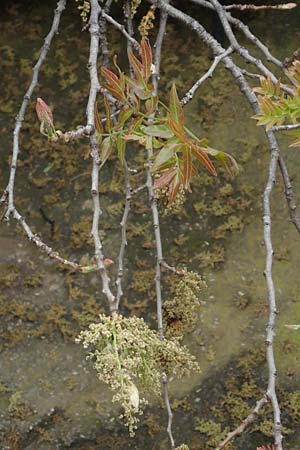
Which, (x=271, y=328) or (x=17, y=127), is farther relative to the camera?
(x=17, y=127)

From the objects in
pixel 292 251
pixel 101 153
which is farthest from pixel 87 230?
pixel 101 153

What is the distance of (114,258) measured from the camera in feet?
5.50

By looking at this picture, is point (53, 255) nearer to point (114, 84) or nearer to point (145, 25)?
point (114, 84)

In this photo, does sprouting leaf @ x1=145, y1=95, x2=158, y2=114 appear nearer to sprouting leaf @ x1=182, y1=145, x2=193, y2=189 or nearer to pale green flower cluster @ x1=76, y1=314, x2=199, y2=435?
sprouting leaf @ x1=182, y1=145, x2=193, y2=189

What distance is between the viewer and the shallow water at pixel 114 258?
5.02 ft

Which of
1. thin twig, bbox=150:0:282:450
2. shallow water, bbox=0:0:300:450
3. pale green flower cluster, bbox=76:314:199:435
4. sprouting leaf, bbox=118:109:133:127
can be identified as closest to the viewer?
pale green flower cluster, bbox=76:314:199:435

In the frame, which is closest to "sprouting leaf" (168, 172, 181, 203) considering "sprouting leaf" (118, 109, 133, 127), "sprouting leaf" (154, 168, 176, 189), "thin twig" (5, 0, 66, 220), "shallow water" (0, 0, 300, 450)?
"sprouting leaf" (154, 168, 176, 189)

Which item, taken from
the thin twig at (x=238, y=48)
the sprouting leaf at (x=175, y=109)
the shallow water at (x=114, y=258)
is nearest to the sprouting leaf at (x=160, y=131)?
the sprouting leaf at (x=175, y=109)

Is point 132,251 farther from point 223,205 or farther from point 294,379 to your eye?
point 294,379

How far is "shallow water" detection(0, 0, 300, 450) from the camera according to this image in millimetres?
1531

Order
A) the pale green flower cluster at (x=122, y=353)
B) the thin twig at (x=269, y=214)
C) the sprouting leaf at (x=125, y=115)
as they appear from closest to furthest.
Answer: the pale green flower cluster at (x=122, y=353) → the thin twig at (x=269, y=214) → the sprouting leaf at (x=125, y=115)

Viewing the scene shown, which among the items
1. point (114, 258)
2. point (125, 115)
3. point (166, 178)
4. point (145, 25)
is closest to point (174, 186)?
point (166, 178)

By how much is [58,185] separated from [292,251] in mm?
590

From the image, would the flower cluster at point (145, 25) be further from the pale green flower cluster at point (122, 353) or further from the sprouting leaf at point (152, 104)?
the pale green flower cluster at point (122, 353)
